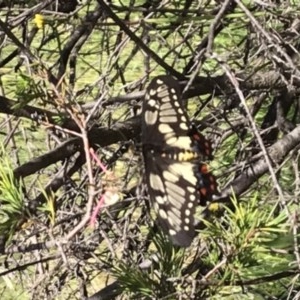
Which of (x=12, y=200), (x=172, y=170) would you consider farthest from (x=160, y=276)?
(x=12, y=200)

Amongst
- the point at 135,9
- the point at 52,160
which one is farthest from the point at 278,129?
the point at 52,160

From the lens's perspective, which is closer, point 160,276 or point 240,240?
point 240,240

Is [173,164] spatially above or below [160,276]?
above

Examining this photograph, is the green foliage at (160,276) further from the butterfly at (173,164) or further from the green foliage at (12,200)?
the green foliage at (12,200)

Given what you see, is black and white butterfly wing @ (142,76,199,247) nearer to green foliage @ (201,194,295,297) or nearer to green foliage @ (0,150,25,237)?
green foliage @ (201,194,295,297)

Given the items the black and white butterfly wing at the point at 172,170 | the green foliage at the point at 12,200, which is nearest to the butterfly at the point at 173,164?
the black and white butterfly wing at the point at 172,170

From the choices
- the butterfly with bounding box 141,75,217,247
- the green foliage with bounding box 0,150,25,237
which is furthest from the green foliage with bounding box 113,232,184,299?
the green foliage with bounding box 0,150,25,237

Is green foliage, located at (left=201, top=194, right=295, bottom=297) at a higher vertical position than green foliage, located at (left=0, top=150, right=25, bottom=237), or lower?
lower

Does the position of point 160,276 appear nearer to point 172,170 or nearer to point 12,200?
point 172,170
